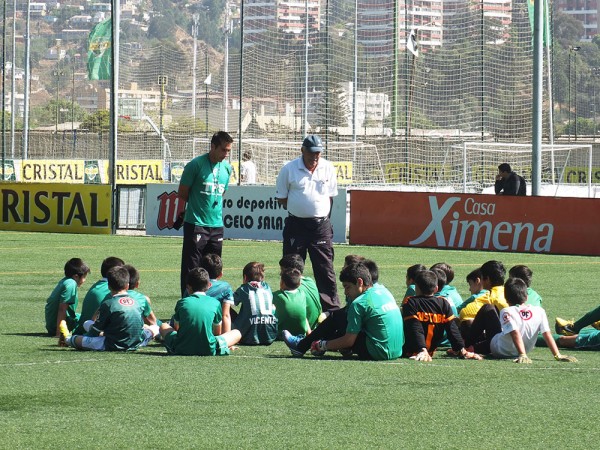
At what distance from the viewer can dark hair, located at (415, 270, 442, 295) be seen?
10.6m

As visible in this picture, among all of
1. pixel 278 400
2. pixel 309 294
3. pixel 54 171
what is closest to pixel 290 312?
pixel 309 294

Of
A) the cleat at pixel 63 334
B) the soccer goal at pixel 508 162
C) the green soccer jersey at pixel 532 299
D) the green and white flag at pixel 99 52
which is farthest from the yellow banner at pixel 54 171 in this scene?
the green soccer jersey at pixel 532 299

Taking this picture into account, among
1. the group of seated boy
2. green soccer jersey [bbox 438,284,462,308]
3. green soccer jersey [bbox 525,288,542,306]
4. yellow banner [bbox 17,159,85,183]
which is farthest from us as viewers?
yellow banner [bbox 17,159,85,183]

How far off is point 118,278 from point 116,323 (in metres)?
0.41

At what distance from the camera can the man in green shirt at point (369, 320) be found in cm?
1030

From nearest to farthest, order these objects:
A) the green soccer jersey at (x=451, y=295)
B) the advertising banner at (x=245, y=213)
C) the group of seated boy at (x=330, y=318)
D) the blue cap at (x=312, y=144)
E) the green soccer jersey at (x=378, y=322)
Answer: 1. the green soccer jersey at (x=378, y=322)
2. the group of seated boy at (x=330, y=318)
3. the green soccer jersey at (x=451, y=295)
4. the blue cap at (x=312, y=144)
5. the advertising banner at (x=245, y=213)

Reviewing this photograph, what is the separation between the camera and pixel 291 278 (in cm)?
1180

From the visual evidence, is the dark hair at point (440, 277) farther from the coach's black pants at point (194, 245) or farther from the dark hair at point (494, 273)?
the coach's black pants at point (194, 245)

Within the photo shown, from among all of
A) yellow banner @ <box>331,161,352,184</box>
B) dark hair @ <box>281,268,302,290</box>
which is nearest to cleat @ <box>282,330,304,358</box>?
dark hair @ <box>281,268,302,290</box>

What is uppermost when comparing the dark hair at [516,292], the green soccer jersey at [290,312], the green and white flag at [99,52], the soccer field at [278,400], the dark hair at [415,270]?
the green and white flag at [99,52]

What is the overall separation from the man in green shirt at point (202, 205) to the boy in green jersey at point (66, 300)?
53.2 inches

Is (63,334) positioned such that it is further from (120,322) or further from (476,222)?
(476,222)

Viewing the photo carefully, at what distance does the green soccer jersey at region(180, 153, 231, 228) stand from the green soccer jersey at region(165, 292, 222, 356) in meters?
2.57

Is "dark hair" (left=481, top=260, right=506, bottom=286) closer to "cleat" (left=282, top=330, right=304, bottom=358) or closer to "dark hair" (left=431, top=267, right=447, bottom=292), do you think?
"dark hair" (left=431, top=267, right=447, bottom=292)
